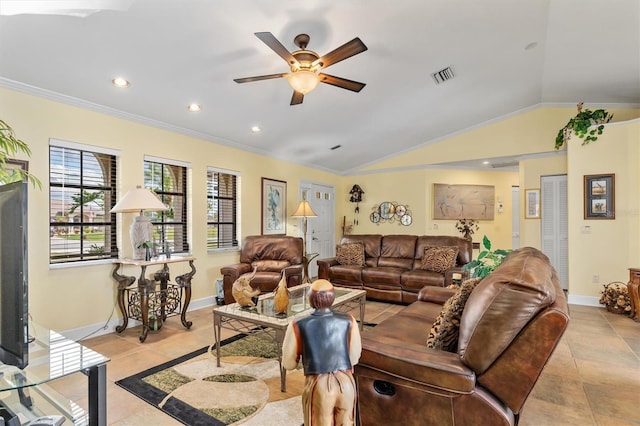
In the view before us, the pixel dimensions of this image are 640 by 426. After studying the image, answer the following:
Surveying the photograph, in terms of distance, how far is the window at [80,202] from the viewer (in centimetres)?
319

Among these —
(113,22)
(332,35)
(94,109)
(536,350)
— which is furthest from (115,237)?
(536,350)

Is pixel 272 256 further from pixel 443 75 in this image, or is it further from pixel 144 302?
pixel 443 75

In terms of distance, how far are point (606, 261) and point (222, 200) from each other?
18.5 ft

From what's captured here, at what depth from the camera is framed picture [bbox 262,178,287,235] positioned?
5.61 m

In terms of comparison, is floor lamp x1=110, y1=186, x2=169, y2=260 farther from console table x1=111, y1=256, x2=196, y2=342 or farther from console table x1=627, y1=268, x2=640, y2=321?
console table x1=627, y1=268, x2=640, y2=321

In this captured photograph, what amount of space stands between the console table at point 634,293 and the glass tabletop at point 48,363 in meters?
5.30

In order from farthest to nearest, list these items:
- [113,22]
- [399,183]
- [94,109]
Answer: [399,183] → [94,109] → [113,22]

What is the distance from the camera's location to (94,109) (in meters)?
3.39

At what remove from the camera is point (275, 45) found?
2246 millimetres

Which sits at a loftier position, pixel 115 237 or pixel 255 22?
pixel 255 22

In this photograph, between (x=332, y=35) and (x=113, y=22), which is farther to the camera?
(x=332, y=35)

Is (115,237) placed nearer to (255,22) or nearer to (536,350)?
(255,22)

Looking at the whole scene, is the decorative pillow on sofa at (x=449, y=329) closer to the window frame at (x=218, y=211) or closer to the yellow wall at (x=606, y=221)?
the window frame at (x=218, y=211)

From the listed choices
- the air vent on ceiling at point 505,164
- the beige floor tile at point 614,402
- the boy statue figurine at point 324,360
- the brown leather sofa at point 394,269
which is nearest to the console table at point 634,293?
the brown leather sofa at point 394,269
